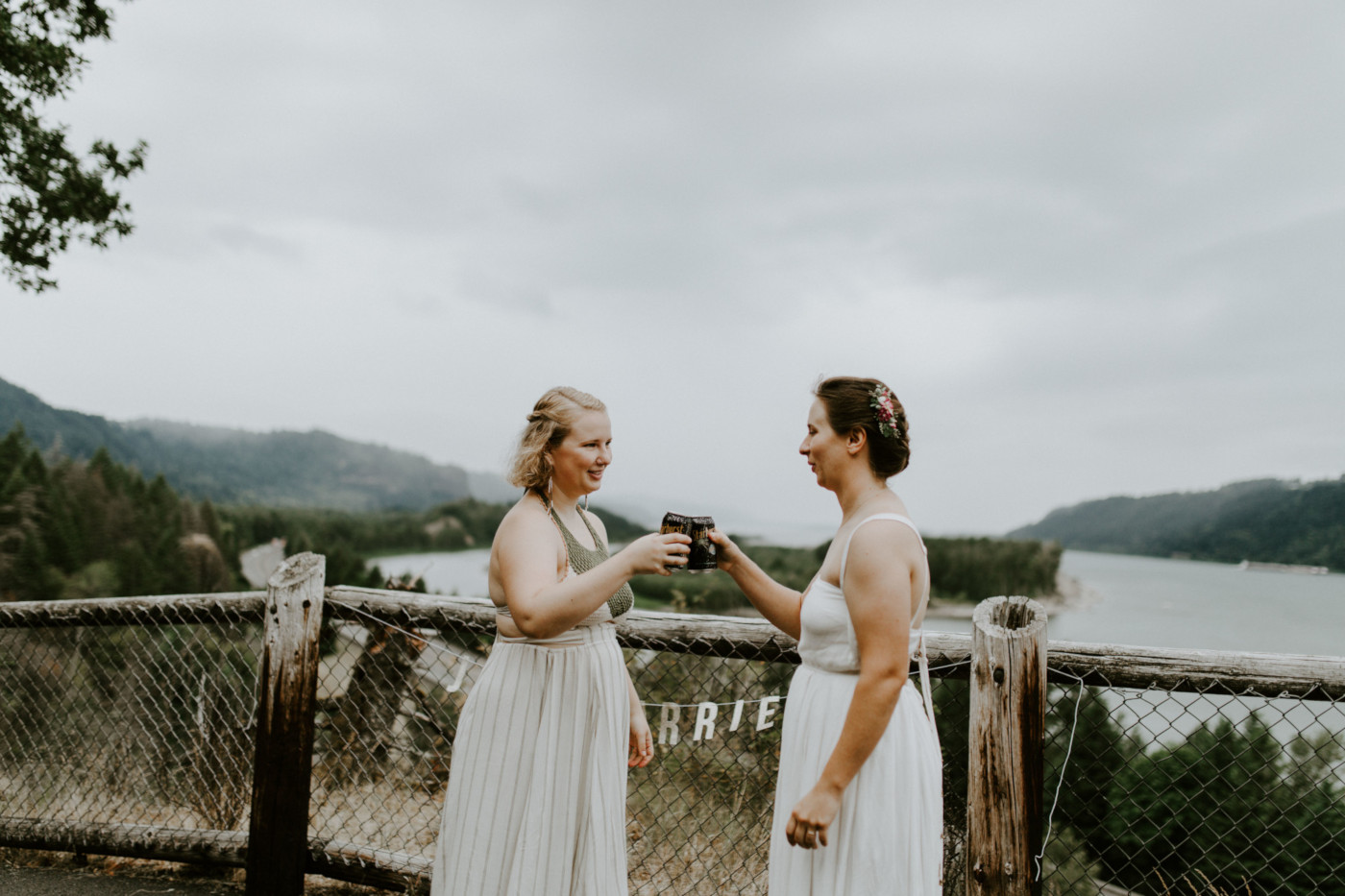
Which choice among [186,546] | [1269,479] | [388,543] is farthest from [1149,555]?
[186,546]

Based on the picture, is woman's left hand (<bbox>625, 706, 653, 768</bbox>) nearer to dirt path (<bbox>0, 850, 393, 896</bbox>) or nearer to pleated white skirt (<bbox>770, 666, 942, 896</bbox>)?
pleated white skirt (<bbox>770, 666, 942, 896</bbox>)

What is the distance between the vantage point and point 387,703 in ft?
17.7

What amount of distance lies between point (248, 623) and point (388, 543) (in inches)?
1872

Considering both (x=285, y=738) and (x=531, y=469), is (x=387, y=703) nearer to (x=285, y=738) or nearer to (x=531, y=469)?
(x=285, y=738)

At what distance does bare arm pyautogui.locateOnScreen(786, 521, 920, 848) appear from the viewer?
187 cm

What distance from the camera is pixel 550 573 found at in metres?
2.16

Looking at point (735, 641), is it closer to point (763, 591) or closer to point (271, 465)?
point (763, 591)

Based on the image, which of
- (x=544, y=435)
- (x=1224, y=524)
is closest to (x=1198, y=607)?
(x=1224, y=524)

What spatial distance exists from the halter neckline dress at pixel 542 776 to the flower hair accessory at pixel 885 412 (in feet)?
3.32

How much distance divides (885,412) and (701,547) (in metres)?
0.67

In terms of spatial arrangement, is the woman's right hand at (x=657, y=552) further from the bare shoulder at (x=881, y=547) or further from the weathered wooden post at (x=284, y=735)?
the weathered wooden post at (x=284, y=735)

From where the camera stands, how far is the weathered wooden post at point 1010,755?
2.41 metres

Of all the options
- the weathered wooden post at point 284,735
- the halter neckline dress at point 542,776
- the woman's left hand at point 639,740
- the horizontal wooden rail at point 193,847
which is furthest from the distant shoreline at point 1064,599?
the halter neckline dress at point 542,776

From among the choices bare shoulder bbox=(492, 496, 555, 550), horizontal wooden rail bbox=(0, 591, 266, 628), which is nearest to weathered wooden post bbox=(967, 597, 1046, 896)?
bare shoulder bbox=(492, 496, 555, 550)
